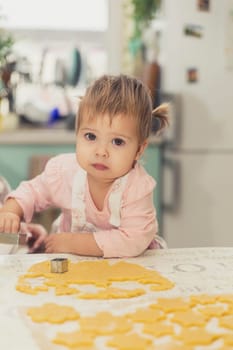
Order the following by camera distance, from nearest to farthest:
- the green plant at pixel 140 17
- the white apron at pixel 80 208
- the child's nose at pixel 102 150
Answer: the child's nose at pixel 102 150, the white apron at pixel 80 208, the green plant at pixel 140 17

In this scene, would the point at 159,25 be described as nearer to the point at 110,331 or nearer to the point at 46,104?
the point at 46,104

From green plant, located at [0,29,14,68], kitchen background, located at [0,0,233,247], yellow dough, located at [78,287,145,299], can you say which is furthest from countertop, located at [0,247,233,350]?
green plant, located at [0,29,14,68]

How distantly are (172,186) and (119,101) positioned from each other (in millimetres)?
1994

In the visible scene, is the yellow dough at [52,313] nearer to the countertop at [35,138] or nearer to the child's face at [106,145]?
the child's face at [106,145]

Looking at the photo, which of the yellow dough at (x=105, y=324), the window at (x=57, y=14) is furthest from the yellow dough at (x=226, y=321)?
the window at (x=57, y=14)

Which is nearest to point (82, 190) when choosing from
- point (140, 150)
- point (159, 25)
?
point (140, 150)

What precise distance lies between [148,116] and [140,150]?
0.08 meters

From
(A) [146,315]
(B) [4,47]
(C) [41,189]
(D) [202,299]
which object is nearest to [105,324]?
(A) [146,315]

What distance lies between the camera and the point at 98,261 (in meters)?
1.25

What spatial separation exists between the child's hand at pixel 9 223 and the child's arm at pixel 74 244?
0.25 ft

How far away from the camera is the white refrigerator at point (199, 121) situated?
318cm

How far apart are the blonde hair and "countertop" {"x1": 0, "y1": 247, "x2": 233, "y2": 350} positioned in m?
0.26

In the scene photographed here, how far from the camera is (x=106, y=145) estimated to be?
1.33 metres

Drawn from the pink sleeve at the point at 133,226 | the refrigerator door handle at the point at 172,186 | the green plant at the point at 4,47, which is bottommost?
the refrigerator door handle at the point at 172,186
